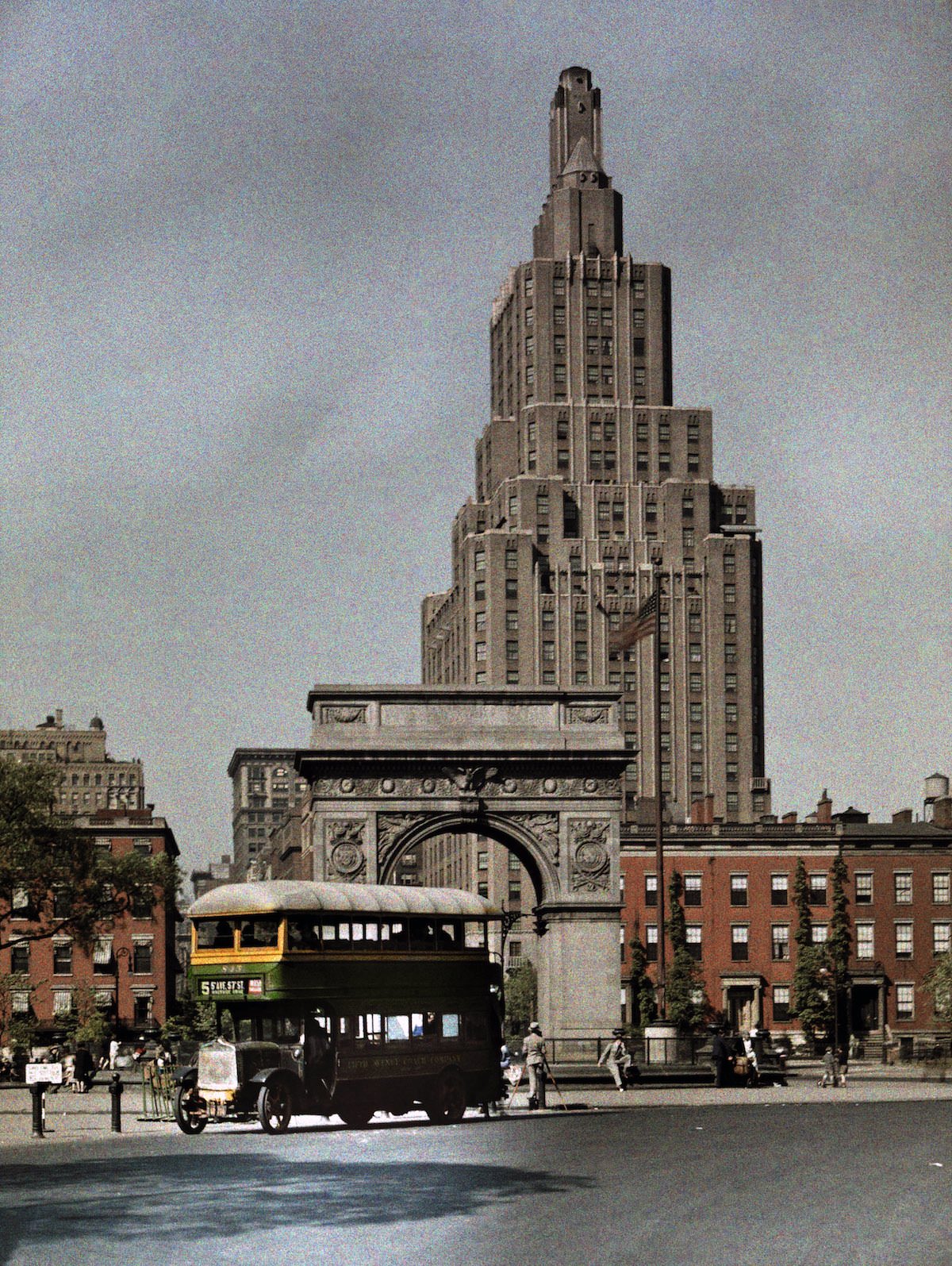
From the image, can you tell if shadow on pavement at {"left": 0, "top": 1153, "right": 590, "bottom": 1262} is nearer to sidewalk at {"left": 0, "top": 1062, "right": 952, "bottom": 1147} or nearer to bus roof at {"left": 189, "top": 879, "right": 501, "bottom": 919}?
bus roof at {"left": 189, "top": 879, "right": 501, "bottom": 919}

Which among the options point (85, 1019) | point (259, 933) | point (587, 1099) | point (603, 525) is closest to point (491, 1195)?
point (259, 933)

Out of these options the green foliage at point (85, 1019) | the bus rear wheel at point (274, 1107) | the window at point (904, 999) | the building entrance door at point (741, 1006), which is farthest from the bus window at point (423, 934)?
the window at point (904, 999)

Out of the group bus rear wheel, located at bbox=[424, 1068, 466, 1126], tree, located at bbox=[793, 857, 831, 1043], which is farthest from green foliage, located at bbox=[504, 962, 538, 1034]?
bus rear wheel, located at bbox=[424, 1068, 466, 1126]

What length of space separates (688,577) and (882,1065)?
69238mm

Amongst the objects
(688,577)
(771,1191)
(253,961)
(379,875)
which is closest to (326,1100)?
(253,961)

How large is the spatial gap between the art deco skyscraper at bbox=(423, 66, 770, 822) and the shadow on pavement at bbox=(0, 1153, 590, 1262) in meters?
111

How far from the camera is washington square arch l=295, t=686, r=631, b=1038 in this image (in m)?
59.5

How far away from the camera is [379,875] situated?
194ft

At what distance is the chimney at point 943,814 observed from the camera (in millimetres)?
108400

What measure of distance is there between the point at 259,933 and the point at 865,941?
76.3 meters

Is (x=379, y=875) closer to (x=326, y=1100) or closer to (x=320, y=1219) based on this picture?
(x=326, y=1100)

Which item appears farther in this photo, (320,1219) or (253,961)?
(253,961)

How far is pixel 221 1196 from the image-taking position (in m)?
21.3

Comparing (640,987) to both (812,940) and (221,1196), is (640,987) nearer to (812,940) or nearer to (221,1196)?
(812,940)
